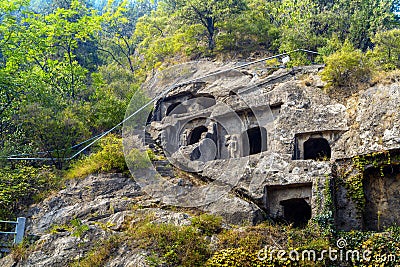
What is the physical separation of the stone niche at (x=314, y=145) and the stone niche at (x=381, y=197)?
86.0 inches

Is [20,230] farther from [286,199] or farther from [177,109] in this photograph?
[177,109]

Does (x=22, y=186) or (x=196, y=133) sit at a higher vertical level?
(x=196, y=133)

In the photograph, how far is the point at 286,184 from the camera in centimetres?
1759

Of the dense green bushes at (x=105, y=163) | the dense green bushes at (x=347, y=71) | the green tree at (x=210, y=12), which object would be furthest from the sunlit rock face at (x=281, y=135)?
the green tree at (x=210, y=12)

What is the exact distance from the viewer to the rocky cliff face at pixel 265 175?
1627cm

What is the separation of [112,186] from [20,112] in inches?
261

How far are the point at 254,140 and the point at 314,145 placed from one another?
3.50m

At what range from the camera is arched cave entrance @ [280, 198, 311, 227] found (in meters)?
18.0

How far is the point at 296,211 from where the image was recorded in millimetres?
18969

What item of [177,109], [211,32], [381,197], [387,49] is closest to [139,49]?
[211,32]

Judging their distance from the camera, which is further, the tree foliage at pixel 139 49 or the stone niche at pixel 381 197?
the tree foliage at pixel 139 49

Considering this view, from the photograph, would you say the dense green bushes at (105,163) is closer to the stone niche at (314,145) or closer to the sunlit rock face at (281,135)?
the sunlit rock face at (281,135)

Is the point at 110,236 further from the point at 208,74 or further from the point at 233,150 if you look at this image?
the point at 208,74

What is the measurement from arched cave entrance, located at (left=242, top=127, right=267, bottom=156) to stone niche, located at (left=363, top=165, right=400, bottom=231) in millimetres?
5453
